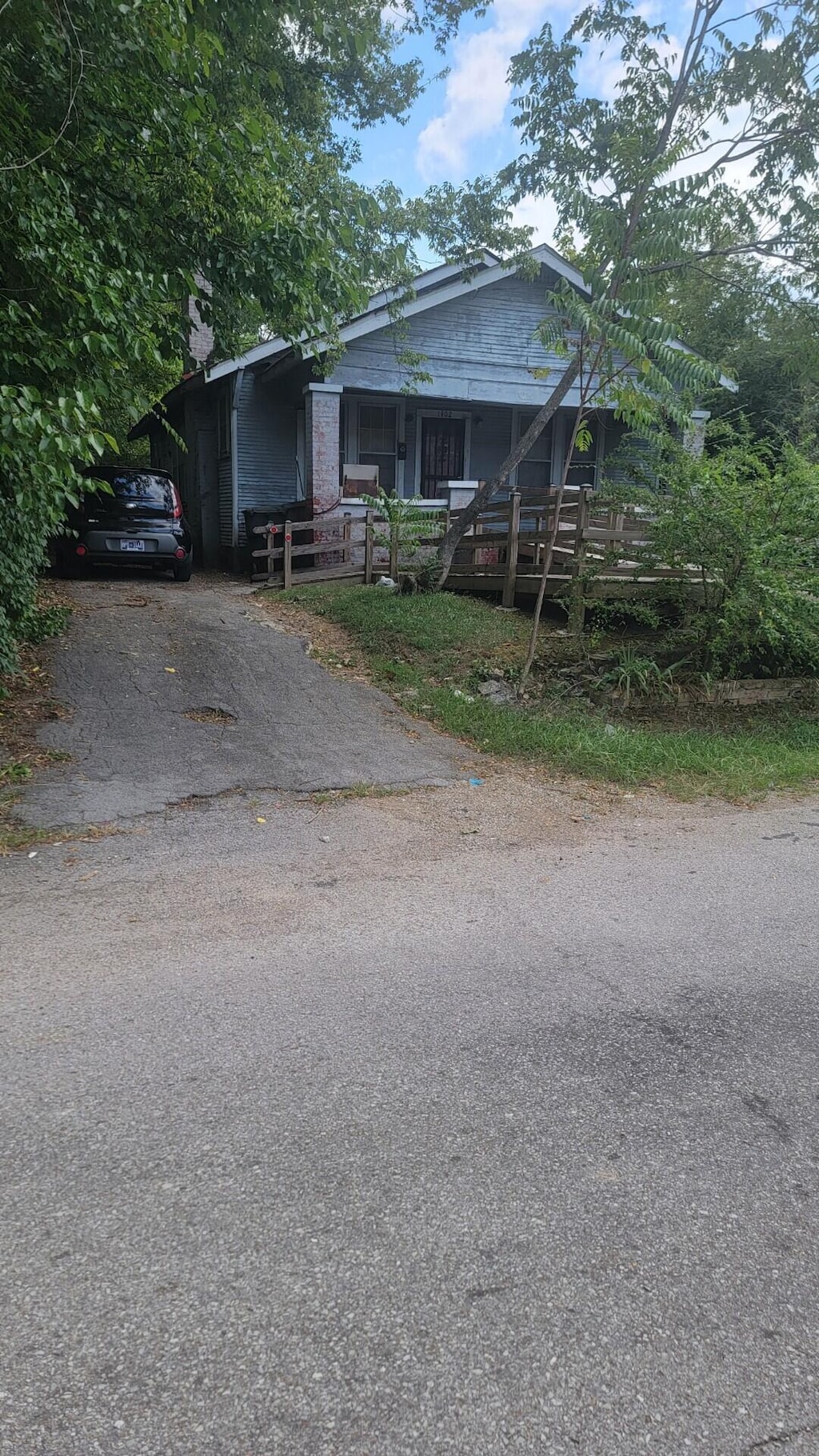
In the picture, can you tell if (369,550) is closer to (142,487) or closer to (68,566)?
(142,487)

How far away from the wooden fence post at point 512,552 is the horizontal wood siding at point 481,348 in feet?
18.5

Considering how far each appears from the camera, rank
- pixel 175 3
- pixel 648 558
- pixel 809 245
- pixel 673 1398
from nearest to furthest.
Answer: pixel 673 1398 < pixel 175 3 < pixel 648 558 < pixel 809 245

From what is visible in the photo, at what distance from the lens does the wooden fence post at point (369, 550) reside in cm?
1336

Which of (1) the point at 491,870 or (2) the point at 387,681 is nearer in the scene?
(1) the point at 491,870

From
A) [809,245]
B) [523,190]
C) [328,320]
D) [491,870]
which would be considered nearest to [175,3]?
[328,320]

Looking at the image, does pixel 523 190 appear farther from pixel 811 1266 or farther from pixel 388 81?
pixel 811 1266

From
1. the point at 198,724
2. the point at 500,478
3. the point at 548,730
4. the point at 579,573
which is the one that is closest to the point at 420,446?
the point at 500,478

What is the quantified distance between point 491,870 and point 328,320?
5.19m

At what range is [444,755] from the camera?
7.25 meters

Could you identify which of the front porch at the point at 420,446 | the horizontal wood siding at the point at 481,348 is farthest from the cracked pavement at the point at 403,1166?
the horizontal wood siding at the point at 481,348

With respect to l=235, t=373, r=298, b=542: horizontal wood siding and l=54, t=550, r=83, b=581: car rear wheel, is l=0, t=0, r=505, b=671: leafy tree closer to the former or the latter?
l=54, t=550, r=83, b=581: car rear wheel

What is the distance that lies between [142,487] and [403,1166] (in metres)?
12.7

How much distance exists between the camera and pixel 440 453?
18359mm

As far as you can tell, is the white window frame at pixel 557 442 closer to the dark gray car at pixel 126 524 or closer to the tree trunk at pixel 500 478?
the tree trunk at pixel 500 478
